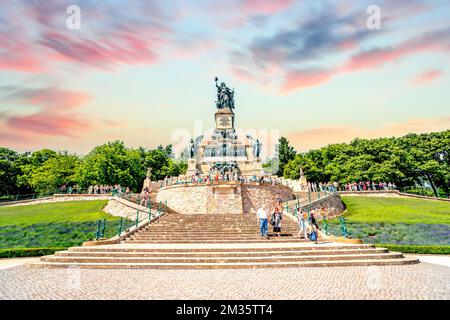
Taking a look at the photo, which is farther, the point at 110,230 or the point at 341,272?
the point at 110,230

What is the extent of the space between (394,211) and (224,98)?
1527 inches

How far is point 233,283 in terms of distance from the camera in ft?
28.8

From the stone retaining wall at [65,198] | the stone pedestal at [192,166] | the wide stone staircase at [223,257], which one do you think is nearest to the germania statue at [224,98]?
the stone pedestal at [192,166]

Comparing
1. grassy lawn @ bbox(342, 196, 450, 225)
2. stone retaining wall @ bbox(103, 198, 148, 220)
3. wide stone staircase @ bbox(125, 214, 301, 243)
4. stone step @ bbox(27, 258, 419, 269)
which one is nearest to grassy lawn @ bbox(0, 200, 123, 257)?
stone retaining wall @ bbox(103, 198, 148, 220)

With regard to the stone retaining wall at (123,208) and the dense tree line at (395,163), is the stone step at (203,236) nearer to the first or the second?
the stone retaining wall at (123,208)

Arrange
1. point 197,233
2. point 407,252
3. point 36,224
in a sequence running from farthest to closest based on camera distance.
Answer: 1. point 36,224
2. point 197,233
3. point 407,252

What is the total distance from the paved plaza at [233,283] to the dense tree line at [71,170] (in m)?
43.4

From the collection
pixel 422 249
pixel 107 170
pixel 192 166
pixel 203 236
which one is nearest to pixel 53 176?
pixel 107 170

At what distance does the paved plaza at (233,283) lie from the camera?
731 cm

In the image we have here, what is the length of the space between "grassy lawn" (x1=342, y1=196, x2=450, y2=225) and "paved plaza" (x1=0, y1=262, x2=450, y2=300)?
1579 cm

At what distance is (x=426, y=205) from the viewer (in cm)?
3466

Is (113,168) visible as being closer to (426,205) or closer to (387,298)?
(426,205)

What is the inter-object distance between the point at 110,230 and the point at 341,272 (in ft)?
57.8
